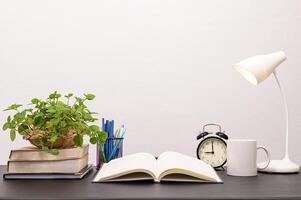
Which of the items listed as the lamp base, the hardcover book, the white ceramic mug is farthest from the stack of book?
the lamp base

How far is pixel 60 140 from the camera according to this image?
1.13 metres

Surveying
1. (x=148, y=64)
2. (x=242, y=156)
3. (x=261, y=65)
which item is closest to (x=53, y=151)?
(x=242, y=156)

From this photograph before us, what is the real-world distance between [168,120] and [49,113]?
47.3 inches

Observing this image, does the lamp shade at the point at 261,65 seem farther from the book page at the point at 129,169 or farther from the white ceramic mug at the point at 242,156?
the book page at the point at 129,169

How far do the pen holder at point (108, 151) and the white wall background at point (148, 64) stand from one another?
881 mm

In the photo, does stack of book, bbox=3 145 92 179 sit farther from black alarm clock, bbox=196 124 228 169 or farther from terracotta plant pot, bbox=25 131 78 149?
black alarm clock, bbox=196 124 228 169

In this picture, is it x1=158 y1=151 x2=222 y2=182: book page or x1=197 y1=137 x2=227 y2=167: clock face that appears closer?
x1=158 y1=151 x2=222 y2=182: book page

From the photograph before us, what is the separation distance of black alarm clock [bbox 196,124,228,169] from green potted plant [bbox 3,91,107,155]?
363 millimetres

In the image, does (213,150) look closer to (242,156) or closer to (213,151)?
(213,151)

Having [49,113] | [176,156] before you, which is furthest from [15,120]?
[176,156]

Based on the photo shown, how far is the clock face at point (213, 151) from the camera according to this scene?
1.32m

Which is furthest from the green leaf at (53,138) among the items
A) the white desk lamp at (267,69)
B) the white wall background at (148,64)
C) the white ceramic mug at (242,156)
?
the white wall background at (148,64)

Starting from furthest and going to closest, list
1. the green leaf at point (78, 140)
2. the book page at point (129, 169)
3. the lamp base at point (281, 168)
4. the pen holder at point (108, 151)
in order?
1. the pen holder at point (108, 151)
2. the lamp base at point (281, 168)
3. the green leaf at point (78, 140)
4. the book page at point (129, 169)

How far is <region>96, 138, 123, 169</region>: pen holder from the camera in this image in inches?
52.7
